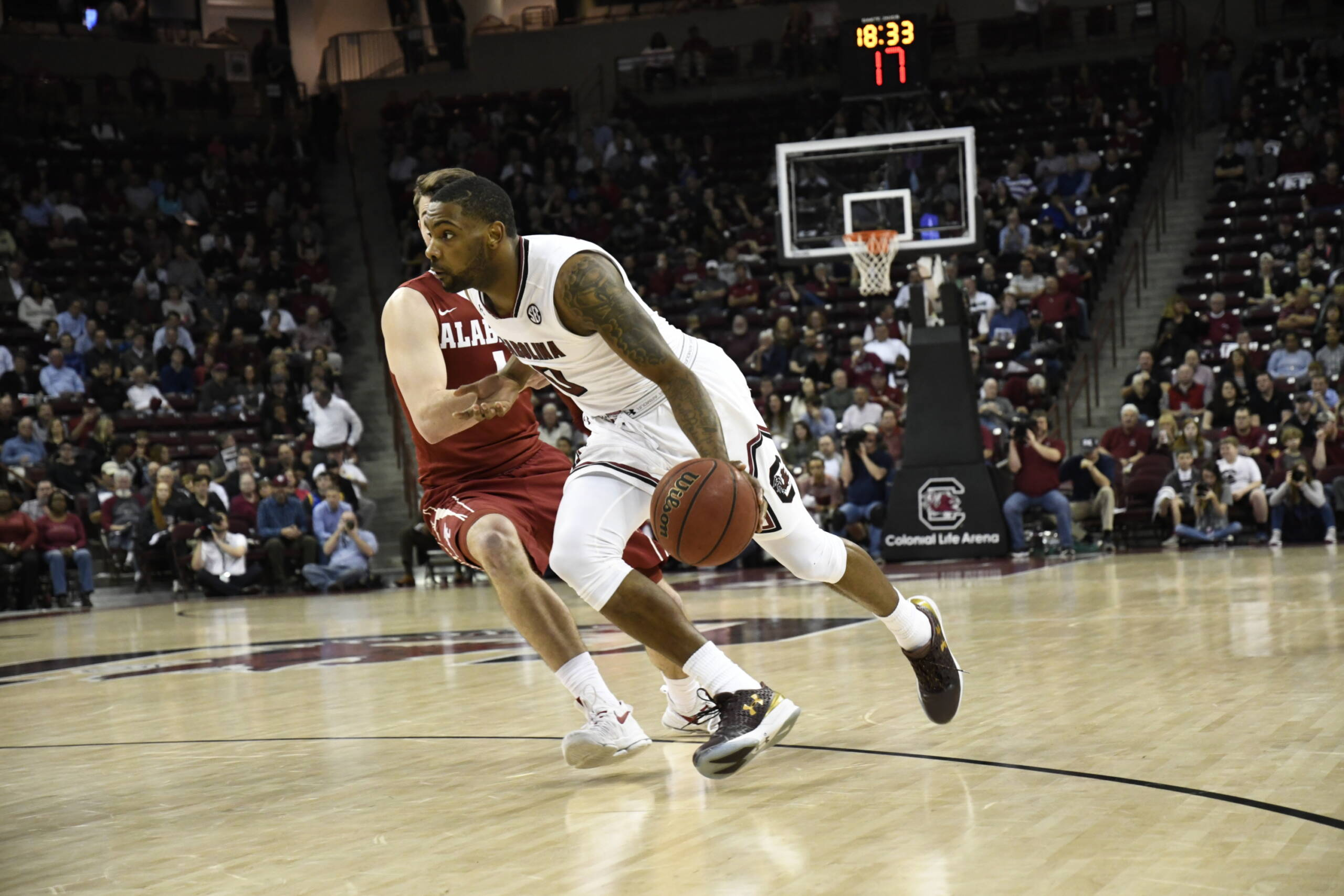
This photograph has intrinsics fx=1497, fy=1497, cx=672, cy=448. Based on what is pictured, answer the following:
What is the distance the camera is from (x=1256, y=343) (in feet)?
51.3

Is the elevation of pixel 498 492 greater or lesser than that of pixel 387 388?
lesser

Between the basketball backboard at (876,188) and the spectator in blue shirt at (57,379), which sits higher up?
the basketball backboard at (876,188)

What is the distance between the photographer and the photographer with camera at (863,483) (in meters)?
14.0

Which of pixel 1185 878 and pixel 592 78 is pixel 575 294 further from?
pixel 592 78

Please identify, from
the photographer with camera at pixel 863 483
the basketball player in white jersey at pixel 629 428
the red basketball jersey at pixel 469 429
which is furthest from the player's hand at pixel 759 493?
the photographer with camera at pixel 863 483

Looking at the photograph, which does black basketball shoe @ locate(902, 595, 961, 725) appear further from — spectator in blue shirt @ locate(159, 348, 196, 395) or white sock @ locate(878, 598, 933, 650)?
spectator in blue shirt @ locate(159, 348, 196, 395)

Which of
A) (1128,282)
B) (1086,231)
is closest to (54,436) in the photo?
(1086,231)

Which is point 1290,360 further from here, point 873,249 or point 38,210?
point 38,210

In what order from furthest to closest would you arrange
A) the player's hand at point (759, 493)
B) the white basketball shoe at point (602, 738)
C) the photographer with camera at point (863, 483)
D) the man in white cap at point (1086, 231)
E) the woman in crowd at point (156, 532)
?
the man in white cap at point (1086, 231) < the woman in crowd at point (156, 532) < the photographer with camera at point (863, 483) < the white basketball shoe at point (602, 738) < the player's hand at point (759, 493)

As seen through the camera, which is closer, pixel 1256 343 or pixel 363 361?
pixel 1256 343

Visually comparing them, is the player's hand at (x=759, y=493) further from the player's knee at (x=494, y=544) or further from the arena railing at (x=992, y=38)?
the arena railing at (x=992, y=38)

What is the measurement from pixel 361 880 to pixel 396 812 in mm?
654

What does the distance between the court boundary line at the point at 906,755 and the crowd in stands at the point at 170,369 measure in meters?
9.71

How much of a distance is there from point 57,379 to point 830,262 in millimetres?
8766
